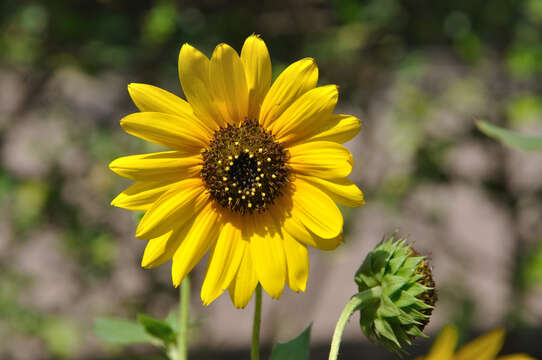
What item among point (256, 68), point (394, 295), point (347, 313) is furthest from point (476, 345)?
point (256, 68)

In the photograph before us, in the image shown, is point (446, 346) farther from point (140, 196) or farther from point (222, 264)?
point (140, 196)

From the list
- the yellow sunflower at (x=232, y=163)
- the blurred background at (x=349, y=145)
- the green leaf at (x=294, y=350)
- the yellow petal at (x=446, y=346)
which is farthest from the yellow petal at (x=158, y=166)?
the blurred background at (x=349, y=145)

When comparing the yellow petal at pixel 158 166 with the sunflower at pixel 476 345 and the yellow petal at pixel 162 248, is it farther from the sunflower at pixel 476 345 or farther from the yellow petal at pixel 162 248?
the sunflower at pixel 476 345

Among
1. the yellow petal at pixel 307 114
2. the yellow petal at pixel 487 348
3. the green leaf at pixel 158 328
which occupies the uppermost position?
the yellow petal at pixel 307 114

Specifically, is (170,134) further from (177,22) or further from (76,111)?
(76,111)

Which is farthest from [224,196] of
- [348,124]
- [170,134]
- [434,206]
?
[434,206]

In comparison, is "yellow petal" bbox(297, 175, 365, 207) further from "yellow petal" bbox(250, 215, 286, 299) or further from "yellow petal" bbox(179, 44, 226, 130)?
"yellow petal" bbox(179, 44, 226, 130)
